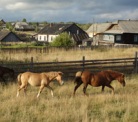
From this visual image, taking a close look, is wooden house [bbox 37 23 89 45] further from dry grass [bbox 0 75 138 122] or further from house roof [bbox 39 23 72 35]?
dry grass [bbox 0 75 138 122]

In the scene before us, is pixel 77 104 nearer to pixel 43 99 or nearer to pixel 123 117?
pixel 43 99

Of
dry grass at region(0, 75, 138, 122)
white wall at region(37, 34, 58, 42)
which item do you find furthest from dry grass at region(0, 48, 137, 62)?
white wall at region(37, 34, 58, 42)

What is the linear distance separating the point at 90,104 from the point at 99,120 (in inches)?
76.8

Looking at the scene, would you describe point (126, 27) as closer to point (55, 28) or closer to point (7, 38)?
point (55, 28)

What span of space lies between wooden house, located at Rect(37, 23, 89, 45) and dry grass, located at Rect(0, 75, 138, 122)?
195ft

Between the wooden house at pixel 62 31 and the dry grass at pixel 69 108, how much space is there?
195ft

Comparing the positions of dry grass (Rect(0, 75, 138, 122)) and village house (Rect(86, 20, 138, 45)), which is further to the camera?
village house (Rect(86, 20, 138, 45))

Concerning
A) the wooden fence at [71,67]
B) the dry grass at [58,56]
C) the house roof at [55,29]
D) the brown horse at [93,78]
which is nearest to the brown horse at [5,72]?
the wooden fence at [71,67]

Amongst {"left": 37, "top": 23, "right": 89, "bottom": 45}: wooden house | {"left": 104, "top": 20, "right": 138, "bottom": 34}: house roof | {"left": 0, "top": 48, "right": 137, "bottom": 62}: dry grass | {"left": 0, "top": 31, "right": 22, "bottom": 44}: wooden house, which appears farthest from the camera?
{"left": 37, "top": 23, "right": 89, "bottom": 45}: wooden house

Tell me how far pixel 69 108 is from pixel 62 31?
67.1 meters

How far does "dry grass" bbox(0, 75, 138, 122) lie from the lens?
896 cm

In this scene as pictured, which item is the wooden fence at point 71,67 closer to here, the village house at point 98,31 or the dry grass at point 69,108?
the dry grass at point 69,108

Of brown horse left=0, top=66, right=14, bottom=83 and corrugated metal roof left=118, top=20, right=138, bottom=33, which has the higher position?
corrugated metal roof left=118, top=20, right=138, bottom=33

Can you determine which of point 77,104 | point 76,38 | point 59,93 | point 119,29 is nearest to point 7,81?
point 59,93
